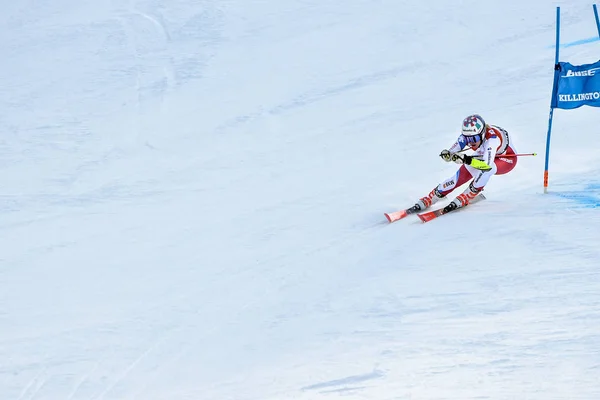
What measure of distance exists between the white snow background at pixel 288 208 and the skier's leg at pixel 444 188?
14.1 inches

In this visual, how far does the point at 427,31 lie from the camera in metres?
15.5

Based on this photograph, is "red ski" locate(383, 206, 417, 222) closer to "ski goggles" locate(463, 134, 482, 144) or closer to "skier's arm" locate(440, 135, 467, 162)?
"skier's arm" locate(440, 135, 467, 162)

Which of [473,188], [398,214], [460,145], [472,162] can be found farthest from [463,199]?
[398,214]

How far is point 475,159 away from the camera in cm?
845

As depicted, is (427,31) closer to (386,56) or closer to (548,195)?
(386,56)

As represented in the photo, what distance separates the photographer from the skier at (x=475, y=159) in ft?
27.8

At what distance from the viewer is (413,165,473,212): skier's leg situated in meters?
8.80

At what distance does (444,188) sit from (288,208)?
6.04 ft

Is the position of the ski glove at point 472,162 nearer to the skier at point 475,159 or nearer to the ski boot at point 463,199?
the skier at point 475,159

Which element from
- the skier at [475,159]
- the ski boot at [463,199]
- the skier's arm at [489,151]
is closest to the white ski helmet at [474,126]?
the skier at [475,159]

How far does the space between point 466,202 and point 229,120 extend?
5.03 meters

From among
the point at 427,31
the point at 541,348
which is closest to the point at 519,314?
the point at 541,348

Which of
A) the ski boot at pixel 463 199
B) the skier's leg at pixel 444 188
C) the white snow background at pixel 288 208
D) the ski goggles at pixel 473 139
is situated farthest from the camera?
the skier's leg at pixel 444 188

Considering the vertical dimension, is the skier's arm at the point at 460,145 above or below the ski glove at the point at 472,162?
above
